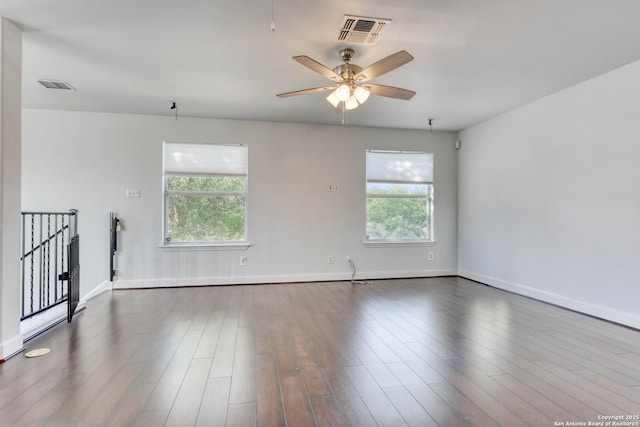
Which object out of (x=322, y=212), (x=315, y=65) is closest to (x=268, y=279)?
(x=322, y=212)

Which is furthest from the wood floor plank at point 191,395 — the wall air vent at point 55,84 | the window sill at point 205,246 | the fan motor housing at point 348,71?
the wall air vent at point 55,84

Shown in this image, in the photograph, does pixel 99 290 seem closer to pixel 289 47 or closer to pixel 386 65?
pixel 289 47

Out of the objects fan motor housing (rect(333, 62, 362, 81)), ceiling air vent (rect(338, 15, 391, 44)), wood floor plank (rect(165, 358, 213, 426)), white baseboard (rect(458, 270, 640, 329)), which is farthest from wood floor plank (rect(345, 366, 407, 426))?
white baseboard (rect(458, 270, 640, 329))

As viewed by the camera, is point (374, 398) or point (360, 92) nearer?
point (374, 398)

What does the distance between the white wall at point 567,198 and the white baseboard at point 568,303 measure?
0.01m

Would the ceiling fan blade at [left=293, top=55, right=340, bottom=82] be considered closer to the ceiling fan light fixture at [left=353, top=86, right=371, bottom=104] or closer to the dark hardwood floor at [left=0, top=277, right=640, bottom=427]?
the ceiling fan light fixture at [left=353, top=86, right=371, bottom=104]

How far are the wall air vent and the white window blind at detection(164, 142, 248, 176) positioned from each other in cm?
140

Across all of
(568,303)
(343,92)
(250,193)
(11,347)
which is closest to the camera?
(11,347)

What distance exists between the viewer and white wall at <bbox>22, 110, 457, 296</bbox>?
471cm

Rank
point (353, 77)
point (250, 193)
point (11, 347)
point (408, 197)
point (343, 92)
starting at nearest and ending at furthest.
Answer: point (11, 347), point (343, 92), point (353, 77), point (250, 193), point (408, 197)

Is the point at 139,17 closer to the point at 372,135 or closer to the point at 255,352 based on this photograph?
the point at 255,352

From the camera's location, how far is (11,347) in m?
2.54

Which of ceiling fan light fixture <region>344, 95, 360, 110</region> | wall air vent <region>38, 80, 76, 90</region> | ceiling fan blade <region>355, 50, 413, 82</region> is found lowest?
A: ceiling fan light fixture <region>344, 95, 360, 110</region>

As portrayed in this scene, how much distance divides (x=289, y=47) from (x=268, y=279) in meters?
3.51
